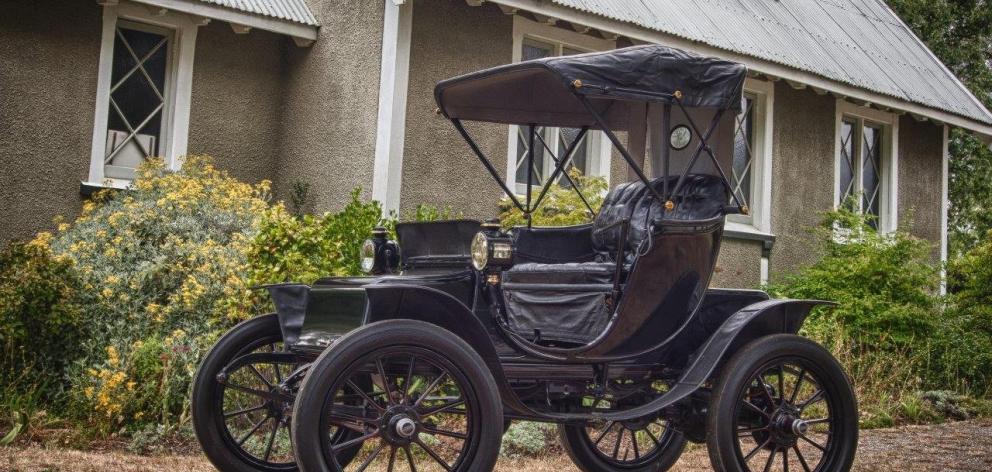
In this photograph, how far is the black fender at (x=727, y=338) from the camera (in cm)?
515

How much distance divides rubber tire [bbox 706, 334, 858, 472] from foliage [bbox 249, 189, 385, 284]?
3.39m

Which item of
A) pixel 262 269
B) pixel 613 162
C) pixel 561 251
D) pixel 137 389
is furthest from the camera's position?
pixel 613 162

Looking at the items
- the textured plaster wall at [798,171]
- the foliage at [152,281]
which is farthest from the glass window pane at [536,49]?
the textured plaster wall at [798,171]

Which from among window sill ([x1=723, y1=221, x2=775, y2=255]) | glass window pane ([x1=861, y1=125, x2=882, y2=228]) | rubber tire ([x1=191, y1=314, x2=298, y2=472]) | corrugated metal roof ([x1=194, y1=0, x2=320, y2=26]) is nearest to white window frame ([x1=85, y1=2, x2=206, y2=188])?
corrugated metal roof ([x1=194, y1=0, x2=320, y2=26])

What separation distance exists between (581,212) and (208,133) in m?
3.88

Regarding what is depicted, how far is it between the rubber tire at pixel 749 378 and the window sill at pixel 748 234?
7156 millimetres

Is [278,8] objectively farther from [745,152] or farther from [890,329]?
[890,329]

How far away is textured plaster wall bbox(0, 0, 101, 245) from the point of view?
9.59 m

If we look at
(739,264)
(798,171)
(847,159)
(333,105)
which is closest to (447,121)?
(333,105)

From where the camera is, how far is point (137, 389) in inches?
285

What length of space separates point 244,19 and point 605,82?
6.07 metres

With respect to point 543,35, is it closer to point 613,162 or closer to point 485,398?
point 613,162

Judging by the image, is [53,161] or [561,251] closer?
[561,251]

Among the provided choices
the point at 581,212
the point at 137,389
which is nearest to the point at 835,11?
the point at 581,212
